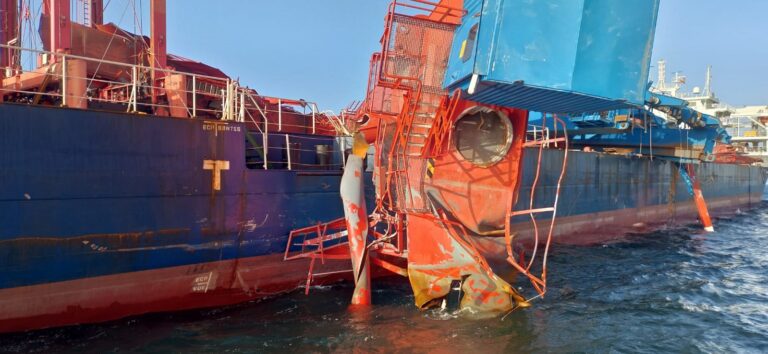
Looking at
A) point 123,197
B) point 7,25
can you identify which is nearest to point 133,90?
point 123,197

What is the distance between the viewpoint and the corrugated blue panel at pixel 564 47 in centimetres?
615

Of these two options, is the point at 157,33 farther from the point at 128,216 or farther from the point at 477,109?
the point at 477,109

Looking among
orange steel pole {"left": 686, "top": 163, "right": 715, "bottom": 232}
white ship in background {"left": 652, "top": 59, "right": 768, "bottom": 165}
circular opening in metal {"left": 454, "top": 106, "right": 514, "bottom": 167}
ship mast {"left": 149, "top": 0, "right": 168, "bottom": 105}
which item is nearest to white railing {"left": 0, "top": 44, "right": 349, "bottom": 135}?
ship mast {"left": 149, "top": 0, "right": 168, "bottom": 105}

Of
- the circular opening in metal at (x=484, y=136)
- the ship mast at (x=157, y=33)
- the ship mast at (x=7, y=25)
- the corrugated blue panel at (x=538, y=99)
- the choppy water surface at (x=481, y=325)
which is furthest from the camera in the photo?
the ship mast at (x=7, y=25)

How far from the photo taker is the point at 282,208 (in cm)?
841

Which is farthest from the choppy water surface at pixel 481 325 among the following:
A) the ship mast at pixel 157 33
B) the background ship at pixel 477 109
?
the ship mast at pixel 157 33

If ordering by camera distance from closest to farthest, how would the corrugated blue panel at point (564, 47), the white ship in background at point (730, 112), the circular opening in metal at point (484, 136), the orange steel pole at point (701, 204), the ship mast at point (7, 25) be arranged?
the corrugated blue panel at point (564, 47)
the circular opening in metal at point (484, 136)
the ship mast at point (7, 25)
the orange steel pole at point (701, 204)
the white ship in background at point (730, 112)

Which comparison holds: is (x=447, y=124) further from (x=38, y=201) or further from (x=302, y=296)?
(x=38, y=201)

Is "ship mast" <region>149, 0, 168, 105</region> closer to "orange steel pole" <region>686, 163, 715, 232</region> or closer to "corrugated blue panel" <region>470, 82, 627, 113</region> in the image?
"corrugated blue panel" <region>470, 82, 627, 113</region>

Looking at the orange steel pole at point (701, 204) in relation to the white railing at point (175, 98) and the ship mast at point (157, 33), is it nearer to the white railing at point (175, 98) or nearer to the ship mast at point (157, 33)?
the white railing at point (175, 98)

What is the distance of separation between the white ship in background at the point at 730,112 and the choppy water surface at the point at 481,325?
814 inches

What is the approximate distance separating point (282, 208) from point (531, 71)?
16.5 feet

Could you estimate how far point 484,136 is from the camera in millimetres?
8539

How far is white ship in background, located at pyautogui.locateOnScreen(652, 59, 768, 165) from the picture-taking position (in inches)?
1233
